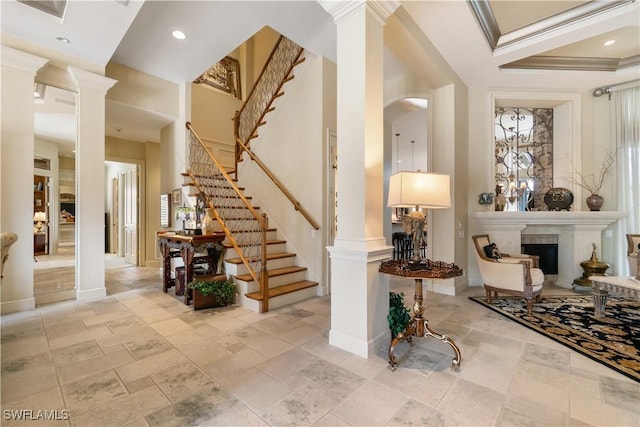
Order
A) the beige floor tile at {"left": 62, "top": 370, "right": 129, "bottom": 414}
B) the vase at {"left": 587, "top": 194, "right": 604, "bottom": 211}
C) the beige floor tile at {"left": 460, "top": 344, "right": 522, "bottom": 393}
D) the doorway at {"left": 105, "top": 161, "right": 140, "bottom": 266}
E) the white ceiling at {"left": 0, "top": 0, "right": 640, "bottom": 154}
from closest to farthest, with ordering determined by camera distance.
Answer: the beige floor tile at {"left": 62, "top": 370, "right": 129, "bottom": 414}
the beige floor tile at {"left": 460, "top": 344, "right": 522, "bottom": 393}
the white ceiling at {"left": 0, "top": 0, "right": 640, "bottom": 154}
the vase at {"left": 587, "top": 194, "right": 604, "bottom": 211}
the doorway at {"left": 105, "top": 161, "right": 140, "bottom": 266}

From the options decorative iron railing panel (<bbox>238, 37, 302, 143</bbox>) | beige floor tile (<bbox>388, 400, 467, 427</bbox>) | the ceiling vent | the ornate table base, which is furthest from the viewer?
decorative iron railing panel (<bbox>238, 37, 302, 143</bbox>)

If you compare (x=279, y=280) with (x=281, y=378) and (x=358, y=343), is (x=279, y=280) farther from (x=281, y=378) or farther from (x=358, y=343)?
(x=281, y=378)

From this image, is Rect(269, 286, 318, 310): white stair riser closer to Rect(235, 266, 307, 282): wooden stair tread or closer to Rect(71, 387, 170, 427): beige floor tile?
Rect(235, 266, 307, 282): wooden stair tread

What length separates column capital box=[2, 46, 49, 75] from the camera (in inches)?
132

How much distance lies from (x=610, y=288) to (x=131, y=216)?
347 inches

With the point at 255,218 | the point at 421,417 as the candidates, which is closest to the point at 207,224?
the point at 255,218

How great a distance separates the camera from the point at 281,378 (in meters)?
2.06

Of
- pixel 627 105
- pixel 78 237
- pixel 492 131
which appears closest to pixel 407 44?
pixel 492 131

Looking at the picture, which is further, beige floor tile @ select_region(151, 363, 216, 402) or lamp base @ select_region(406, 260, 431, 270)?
lamp base @ select_region(406, 260, 431, 270)

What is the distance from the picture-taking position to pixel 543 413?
5.56ft

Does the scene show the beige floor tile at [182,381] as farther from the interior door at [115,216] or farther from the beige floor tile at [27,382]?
the interior door at [115,216]

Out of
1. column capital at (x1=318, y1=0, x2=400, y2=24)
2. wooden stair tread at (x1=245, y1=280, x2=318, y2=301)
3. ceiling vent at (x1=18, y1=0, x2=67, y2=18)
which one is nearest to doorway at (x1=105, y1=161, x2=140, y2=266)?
ceiling vent at (x1=18, y1=0, x2=67, y2=18)

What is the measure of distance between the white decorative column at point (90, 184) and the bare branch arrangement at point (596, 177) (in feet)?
26.0

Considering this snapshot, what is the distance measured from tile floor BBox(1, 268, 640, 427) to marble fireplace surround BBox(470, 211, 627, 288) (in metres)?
2.09
